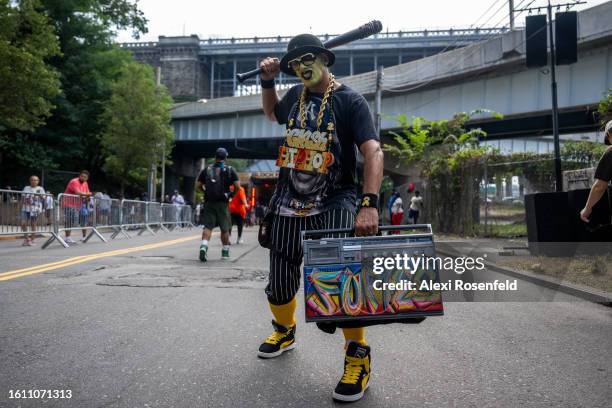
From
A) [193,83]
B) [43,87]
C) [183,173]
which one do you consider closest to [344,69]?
[193,83]

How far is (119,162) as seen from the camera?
108 ft

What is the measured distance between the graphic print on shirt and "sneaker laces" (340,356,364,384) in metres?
0.82

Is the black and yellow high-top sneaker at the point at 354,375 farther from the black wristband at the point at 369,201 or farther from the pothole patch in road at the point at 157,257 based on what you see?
the pothole patch in road at the point at 157,257

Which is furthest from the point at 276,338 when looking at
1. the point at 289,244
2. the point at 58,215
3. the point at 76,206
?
the point at 76,206

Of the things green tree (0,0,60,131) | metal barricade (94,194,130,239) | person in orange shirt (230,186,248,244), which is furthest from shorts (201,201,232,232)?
green tree (0,0,60,131)

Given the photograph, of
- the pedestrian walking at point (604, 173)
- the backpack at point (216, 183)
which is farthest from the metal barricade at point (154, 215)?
the pedestrian walking at point (604, 173)

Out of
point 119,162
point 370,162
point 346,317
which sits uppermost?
point 119,162

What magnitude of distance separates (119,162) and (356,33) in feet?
105

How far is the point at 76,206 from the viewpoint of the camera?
13.2 meters

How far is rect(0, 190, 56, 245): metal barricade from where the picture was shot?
11.4 m

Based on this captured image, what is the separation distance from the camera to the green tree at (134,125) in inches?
1281

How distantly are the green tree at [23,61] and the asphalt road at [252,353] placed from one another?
14.7 metres

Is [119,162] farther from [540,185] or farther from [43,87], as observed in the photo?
[540,185]

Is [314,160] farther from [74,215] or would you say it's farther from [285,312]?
[74,215]
